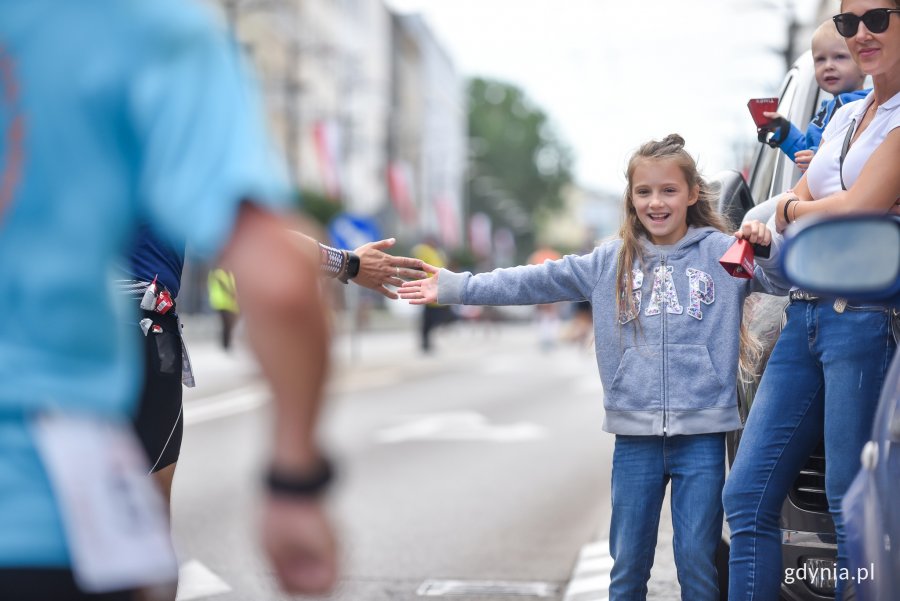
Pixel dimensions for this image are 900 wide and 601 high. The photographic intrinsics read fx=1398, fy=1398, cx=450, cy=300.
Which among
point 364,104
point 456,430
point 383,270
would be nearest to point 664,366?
point 383,270

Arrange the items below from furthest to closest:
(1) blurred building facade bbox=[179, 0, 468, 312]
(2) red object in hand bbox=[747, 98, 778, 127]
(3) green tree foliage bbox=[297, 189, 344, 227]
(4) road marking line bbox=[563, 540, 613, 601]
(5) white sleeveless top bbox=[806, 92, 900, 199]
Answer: (1) blurred building facade bbox=[179, 0, 468, 312] < (3) green tree foliage bbox=[297, 189, 344, 227] < (4) road marking line bbox=[563, 540, 613, 601] < (2) red object in hand bbox=[747, 98, 778, 127] < (5) white sleeveless top bbox=[806, 92, 900, 199]

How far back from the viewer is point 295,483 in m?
1.68

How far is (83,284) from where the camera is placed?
5.70ft

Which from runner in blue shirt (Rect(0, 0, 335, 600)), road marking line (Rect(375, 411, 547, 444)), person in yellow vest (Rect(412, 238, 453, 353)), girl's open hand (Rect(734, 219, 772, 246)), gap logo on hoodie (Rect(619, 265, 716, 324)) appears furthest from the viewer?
person in yellow vest (Rect(412, 238, 453, 353))

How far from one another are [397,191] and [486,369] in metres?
34.5

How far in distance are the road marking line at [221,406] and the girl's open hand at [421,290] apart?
384 inches

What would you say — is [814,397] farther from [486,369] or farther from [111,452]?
[486,369]

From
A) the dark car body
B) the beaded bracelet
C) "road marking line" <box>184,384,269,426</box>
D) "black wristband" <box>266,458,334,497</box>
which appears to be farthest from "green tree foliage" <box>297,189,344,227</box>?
"black wristband" <box>266,458,334,497</box>

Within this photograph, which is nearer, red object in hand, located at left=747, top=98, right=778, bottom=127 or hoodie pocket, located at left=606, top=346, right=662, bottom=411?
hoodie pocket, located at left=606, top=346, right=662, bottom=411

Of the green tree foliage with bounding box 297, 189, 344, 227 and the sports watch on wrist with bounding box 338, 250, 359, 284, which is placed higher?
the sports watch on wrist with bounding box 338, 250, 359, 284

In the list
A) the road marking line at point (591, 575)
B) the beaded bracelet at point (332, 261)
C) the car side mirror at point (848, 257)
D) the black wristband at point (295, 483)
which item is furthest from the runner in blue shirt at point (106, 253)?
the road marking line at point (591, 575)

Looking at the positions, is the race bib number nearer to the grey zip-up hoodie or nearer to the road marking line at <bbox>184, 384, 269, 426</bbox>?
the grey zip-up hoodie

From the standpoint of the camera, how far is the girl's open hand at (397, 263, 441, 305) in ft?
13.5

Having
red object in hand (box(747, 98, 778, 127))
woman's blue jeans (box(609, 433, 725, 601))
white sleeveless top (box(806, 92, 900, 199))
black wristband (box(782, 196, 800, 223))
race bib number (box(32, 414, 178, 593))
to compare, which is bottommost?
woman's blue jeans (box(609, 433, 725, 601))
